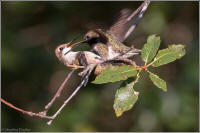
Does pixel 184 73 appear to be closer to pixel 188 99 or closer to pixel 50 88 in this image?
pixel 188 99

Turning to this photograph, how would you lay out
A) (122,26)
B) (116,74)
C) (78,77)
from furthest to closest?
(78,77)
(122,26)
(116,74)

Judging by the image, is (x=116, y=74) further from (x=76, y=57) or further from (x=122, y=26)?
Result: (x=122, y=26)

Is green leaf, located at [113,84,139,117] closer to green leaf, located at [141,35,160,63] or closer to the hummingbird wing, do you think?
green leaf, located at [141,35,160,63]

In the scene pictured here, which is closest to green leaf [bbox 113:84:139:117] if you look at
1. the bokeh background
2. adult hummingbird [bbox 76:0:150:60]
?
adult hummingbird [bbox 76:0:150:60]

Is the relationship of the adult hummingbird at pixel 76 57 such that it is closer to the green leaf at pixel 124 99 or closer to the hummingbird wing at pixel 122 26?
the hummingbird wing at pixel 122 26

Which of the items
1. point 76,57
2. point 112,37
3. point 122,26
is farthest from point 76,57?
point 122,26

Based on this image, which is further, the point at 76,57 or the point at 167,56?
the point at 76,57
